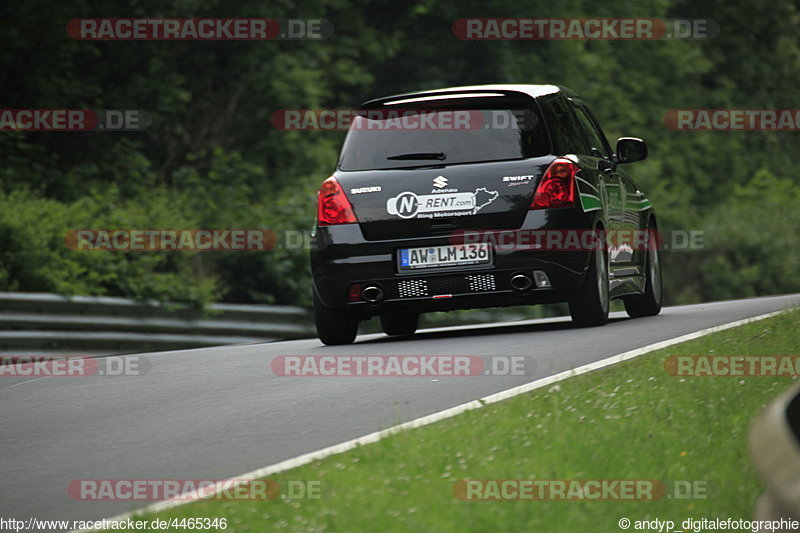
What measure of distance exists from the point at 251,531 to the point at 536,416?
2.21 m

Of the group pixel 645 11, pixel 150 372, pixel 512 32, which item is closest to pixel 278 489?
pixel 150 372

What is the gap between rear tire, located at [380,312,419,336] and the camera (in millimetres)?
13906

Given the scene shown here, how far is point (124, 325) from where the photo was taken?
14.6 meters

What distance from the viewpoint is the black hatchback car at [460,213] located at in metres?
11.2

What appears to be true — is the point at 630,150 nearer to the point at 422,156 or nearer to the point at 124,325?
the point at 422,156

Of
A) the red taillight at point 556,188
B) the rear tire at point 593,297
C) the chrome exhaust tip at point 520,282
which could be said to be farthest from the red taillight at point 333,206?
the rear tire at point 593,297

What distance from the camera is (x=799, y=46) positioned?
166 ft

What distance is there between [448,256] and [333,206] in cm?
101

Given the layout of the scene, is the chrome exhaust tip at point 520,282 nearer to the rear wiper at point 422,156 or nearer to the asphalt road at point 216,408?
the asphalt road at point 216,408

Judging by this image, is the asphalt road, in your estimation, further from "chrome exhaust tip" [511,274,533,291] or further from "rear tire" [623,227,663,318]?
"rear tire" [623,227,663,318]

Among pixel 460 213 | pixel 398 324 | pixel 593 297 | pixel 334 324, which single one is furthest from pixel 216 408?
pixel 398 324

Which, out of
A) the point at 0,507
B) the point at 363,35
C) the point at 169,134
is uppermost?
the point at 363,35

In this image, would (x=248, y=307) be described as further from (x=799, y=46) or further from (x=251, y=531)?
(x=799, y=46)

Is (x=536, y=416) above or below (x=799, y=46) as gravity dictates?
below
